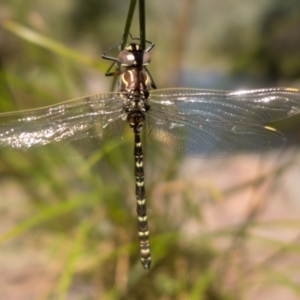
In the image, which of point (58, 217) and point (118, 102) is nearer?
point (118, 102)

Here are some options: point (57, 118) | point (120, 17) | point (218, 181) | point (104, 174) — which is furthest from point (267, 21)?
point (57, 118)

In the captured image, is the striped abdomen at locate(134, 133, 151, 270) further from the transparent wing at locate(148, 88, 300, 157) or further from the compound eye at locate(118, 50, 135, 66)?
the compound eye at locate(118, 50, 135, 66)

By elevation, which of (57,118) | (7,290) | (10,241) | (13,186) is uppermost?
(57,118)

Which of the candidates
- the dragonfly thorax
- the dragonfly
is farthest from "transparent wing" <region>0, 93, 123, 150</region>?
the dragonfly thorax

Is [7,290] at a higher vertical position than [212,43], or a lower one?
lower

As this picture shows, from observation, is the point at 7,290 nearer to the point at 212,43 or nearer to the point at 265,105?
the point at 265,105

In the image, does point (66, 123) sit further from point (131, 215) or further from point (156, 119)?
point (131, 215)

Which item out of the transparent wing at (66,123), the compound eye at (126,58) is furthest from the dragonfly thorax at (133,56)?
the transparent wing at (66,123)

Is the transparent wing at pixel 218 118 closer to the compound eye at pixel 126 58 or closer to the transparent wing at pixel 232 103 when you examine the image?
Answer: the transparent wing at pixel 232 103
